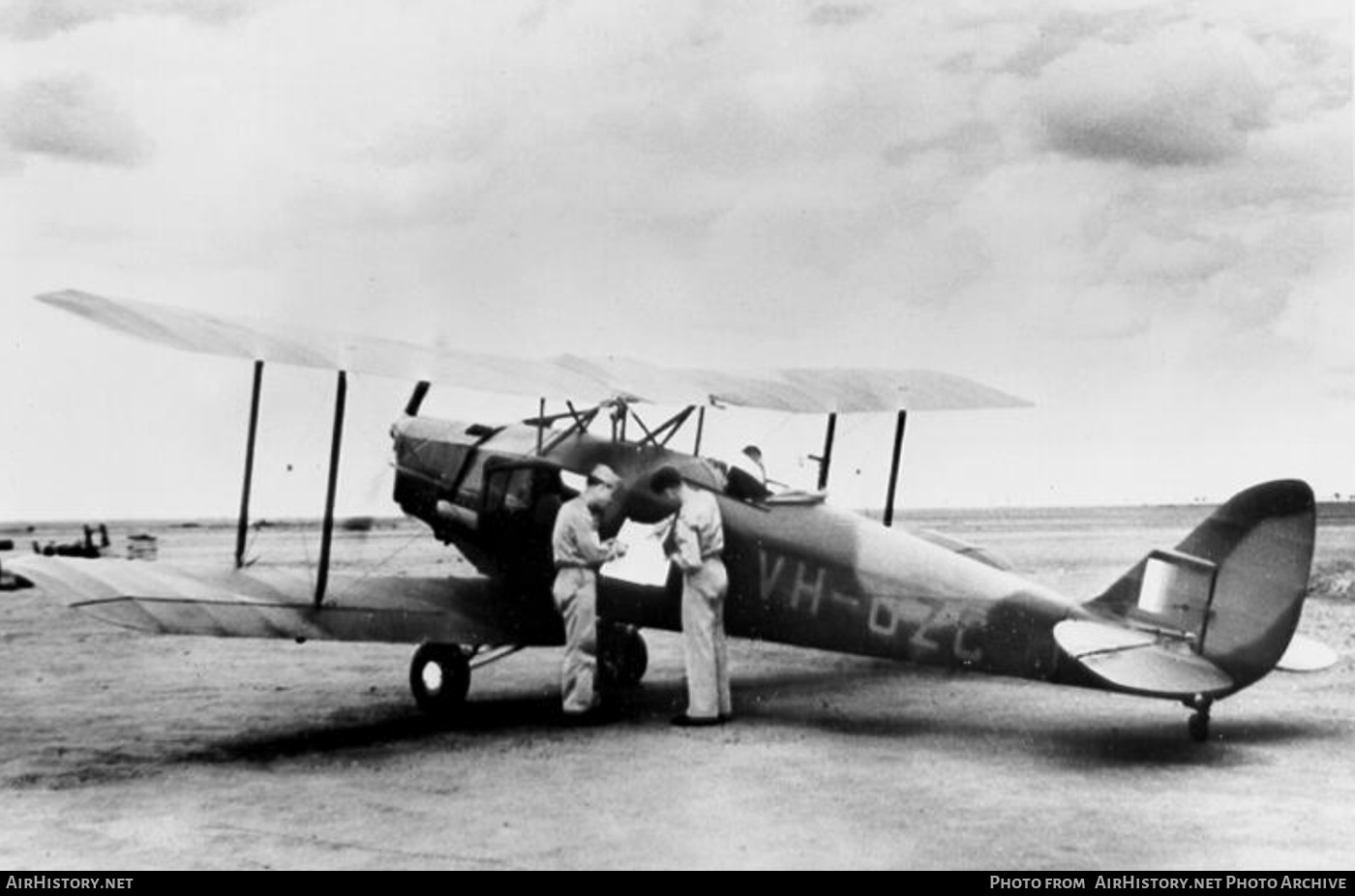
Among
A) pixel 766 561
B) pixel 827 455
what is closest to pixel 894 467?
pixel 827 455

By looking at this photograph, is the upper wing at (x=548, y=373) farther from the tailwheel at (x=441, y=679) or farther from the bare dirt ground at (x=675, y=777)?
the bare dirt ground at (x=675, y=777)

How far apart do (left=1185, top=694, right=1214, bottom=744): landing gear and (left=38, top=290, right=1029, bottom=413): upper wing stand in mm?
4136

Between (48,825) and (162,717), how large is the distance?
327 centimetres

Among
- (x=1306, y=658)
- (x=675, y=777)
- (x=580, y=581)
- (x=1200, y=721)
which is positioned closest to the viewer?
(x=675, y=777)

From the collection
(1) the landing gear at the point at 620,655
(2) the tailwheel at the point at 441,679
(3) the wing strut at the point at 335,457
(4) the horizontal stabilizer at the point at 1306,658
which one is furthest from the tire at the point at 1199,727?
(3) the wing strut at the point at 335,457

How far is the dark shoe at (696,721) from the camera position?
8.93 metres

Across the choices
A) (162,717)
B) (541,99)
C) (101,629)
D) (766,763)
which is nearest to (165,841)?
(766,763)

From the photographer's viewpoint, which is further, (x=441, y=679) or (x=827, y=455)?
(x=827, y=455)

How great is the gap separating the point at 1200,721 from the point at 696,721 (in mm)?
3178

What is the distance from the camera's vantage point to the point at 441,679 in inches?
380

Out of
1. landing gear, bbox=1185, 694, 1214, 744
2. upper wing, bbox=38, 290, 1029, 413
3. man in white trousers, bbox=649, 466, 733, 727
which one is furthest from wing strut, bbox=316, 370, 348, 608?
landing gear, bbox=1185, 694, 1214, 744

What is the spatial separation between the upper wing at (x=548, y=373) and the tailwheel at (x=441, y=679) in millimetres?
2058

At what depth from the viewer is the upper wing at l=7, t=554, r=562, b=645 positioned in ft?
26.0

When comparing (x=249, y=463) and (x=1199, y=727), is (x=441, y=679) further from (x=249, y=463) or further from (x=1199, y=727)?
(x=1199, y=727)
